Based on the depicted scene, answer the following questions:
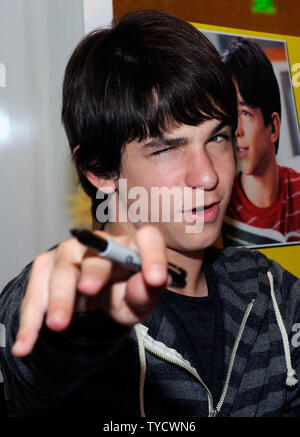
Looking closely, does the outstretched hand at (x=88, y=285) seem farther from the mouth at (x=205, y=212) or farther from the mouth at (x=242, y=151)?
the mouth at (x=242, y=151)

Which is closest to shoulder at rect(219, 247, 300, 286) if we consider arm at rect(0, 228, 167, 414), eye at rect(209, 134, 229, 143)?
eye at rect(209, 134, 229, 143)

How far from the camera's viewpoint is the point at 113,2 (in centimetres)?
110

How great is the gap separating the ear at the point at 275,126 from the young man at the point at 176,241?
39 centimetres

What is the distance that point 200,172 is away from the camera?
0.79m

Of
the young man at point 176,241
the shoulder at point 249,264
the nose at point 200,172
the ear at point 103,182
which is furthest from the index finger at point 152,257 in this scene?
the shoulder at point 249,264

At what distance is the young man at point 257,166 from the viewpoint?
1209 millimetres

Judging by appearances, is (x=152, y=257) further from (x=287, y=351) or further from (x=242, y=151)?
(x=242, y=151)

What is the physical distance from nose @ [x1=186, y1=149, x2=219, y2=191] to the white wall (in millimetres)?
384

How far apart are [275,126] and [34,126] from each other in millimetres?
611

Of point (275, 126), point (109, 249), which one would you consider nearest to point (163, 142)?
point (109, 249)

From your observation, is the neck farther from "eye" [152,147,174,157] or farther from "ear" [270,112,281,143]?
"eye" [152,147,174,157]

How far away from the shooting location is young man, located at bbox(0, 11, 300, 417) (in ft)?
2.55
